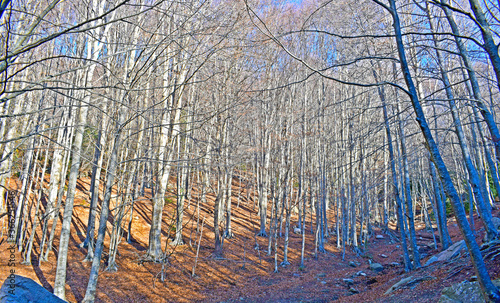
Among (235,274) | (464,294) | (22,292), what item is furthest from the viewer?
(235,274)

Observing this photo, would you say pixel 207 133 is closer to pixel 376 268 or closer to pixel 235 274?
pixel 235 274

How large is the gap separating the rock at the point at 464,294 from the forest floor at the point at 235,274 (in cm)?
64

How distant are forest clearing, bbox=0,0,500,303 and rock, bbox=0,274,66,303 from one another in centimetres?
2

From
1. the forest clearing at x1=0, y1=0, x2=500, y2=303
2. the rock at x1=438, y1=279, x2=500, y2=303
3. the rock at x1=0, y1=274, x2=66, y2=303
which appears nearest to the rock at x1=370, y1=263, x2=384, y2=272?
the forest clearing at x1=0, y1=0, x2=500, y2=303

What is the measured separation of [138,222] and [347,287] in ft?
33.4

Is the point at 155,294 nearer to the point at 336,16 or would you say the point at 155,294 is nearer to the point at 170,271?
the point at 170,271

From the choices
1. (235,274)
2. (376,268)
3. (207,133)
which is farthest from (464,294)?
(207,133)

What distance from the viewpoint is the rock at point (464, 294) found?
155 inches

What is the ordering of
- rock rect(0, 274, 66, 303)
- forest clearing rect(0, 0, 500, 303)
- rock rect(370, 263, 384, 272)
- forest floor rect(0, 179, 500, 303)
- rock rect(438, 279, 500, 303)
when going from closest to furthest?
rock rect(0, 274, 66, 303) < forest clearing rect(0, 0, 500, 303) < rock rect(438, 279, 500, 303) < forest floor rect(0, 179, 500, 303) < rock rect(370, 263, 384, 272)

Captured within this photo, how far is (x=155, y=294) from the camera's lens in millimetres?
8711

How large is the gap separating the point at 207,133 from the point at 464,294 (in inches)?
372

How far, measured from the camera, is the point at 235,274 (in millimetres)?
11148

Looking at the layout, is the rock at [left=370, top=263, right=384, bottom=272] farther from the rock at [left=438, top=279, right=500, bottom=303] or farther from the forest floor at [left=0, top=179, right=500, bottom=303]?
the rock at [left=438, top=279, right=500, bottom=303]

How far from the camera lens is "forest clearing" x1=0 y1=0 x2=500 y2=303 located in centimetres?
370
